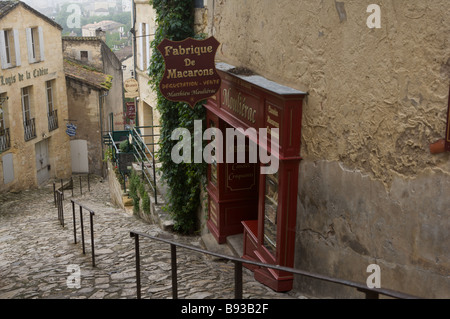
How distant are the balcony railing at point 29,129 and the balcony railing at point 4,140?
135 cm

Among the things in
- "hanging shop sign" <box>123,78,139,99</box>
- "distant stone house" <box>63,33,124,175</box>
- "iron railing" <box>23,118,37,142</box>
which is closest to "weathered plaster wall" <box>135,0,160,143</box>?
"hanging shop sign" <box>123,78,139,99</box>

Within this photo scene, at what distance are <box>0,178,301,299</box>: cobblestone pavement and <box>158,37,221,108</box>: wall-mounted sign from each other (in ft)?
7.30

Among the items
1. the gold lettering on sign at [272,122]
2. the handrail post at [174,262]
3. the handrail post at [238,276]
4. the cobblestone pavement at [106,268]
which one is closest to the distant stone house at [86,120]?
the cobblestone pavement at [106,268]

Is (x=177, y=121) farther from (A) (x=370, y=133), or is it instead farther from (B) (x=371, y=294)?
(B) (x=371, y=294)

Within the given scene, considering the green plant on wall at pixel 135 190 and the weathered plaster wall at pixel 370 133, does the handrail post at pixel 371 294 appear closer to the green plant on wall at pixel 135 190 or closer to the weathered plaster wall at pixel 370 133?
the weathered plaster wall at pixel 370 133

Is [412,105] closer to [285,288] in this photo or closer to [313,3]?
[313,3]

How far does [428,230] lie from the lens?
3.50 metres

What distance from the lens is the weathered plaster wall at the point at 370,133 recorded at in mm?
3441

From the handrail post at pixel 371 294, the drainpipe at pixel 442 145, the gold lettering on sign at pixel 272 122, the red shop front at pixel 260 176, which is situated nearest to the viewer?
the handrail post at pixel 371 294

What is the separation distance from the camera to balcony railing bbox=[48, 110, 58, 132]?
2294cm

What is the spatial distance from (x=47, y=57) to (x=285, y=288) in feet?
65.5

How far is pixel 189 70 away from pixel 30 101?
1733cm

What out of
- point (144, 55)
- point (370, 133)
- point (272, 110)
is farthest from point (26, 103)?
point (370, 133)
